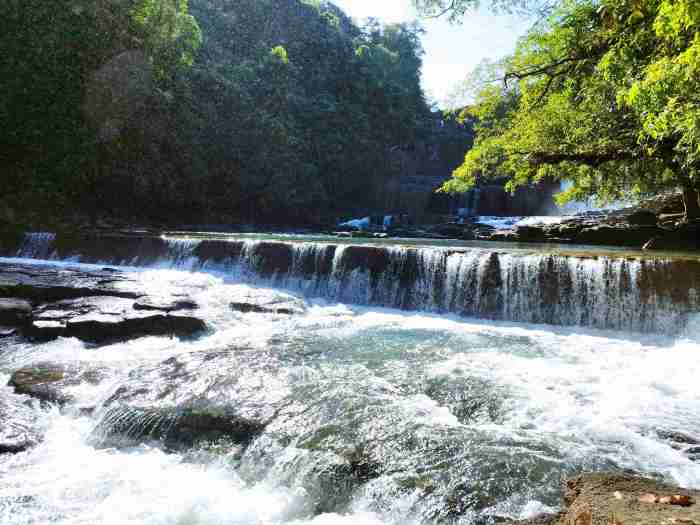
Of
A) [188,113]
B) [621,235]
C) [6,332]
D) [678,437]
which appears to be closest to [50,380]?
[6,332]

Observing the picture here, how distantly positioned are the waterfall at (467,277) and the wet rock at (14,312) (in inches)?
206

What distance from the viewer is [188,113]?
21609 mm

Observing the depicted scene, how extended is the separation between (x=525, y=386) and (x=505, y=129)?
381 inches

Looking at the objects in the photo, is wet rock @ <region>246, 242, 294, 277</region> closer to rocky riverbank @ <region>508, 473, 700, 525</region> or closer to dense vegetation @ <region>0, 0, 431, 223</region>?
rocky riverbank @ <region>508, 473, 700, 525</region>

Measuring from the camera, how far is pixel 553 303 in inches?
352

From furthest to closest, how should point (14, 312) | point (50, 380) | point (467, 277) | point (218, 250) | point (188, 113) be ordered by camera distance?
point (188, 113)
point (218, 250)
point (467, 277)
point (14, 312)
point (50, 380)

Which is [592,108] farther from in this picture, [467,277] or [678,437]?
[678,437]

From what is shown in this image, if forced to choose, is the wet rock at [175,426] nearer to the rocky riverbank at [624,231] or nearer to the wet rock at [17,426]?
the wet rock at [17,426]

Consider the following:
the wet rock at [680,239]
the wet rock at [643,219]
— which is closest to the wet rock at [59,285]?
the wet rock at [680,239]

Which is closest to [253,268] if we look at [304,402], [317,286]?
[317,286]

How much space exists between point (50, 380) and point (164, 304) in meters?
2.85

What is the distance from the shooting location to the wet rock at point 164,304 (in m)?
7.68

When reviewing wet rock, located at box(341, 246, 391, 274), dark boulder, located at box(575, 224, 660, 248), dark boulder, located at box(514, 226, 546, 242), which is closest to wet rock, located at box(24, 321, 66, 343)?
wet rock, located at box(341, 246, 391, 274)

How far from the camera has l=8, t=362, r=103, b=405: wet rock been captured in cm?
477
